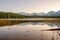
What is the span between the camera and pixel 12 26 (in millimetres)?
2309

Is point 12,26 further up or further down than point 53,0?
further down

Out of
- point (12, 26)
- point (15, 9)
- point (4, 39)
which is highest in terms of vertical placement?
point (15, 9)

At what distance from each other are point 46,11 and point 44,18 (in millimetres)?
139

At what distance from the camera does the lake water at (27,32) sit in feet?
7.53

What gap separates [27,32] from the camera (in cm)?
231

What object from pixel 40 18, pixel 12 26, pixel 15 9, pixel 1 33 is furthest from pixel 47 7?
pixel 1 33

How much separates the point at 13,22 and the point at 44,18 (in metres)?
0.58

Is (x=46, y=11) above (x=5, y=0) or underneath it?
underneath

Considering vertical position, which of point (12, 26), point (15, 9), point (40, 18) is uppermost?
point (15, 9)

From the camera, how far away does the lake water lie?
2.29 metres

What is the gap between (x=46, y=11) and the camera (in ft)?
7.72

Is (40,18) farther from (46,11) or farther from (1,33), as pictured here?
(1,33)

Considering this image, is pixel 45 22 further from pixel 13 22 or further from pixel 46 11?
pixel 13 22

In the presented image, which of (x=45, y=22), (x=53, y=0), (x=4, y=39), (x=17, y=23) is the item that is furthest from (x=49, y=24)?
(x=4, y=39)
